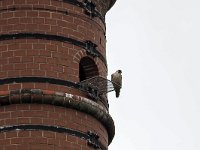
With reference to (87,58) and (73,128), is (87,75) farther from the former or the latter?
(73,128)

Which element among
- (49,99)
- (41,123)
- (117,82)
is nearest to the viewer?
(41,123)

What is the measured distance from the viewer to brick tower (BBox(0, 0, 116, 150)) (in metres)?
20.9

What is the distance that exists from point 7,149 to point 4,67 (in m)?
2.00

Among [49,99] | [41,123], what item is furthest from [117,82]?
[41,123]

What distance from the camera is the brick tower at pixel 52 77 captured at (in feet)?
68.6

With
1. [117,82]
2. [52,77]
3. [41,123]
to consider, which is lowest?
[41,123]

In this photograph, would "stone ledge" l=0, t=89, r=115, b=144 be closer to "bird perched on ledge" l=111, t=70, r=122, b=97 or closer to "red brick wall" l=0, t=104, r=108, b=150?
"red brick wall" l=0, t=104, r=108, b=150

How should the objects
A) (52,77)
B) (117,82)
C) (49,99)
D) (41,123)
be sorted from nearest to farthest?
1. (41,123)
2. (49,99)
3. (52,77)
4. (117,82)

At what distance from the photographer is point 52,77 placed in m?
21.6

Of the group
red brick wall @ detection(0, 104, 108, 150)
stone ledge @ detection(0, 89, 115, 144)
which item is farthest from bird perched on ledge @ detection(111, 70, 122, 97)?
red brick wall @ detection(0, 104, 108, 150)

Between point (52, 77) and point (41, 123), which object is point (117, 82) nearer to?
point (52, 77)

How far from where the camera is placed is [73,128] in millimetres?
21219

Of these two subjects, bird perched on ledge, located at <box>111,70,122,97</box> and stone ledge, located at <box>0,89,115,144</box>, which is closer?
stone ledge, located at <box>0,89,115,144</box>

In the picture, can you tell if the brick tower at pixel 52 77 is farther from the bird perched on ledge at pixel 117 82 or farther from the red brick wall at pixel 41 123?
the bird perched on ledge at pixel 117 82
